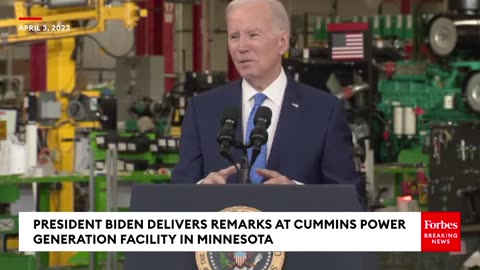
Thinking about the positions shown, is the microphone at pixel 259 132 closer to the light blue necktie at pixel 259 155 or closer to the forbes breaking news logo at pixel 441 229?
the light blue necktie at pixel 259 155

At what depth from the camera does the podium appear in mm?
2570

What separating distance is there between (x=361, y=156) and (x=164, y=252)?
308 inches

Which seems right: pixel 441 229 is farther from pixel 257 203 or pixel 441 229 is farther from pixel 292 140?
pixel 257 203

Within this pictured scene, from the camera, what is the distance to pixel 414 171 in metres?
11.6

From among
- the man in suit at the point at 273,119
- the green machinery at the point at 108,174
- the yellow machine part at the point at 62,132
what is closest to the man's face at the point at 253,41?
the man in suit at the point at 273,119

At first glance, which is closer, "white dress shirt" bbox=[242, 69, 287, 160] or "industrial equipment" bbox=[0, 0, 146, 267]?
"white dress shirt" bbox=[242, 69, 287, 160]

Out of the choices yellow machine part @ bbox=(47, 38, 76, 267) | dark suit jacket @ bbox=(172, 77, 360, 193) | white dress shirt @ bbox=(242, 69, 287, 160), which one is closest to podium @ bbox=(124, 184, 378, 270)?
dark suit jacket @ bbox=(172, 77, 360, 193)

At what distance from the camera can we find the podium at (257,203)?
2.57 m

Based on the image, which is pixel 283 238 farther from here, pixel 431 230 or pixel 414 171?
pixel 414 171

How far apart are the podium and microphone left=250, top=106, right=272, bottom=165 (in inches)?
7.4

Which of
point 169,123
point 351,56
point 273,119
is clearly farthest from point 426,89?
point 273,119

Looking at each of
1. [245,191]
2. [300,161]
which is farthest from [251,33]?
[245,191]

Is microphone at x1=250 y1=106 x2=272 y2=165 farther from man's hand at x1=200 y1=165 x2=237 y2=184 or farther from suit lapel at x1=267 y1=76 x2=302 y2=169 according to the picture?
suit lapel at x1=267 y1=76 x2=302 y2=169

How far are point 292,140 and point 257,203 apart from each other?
0.60m
